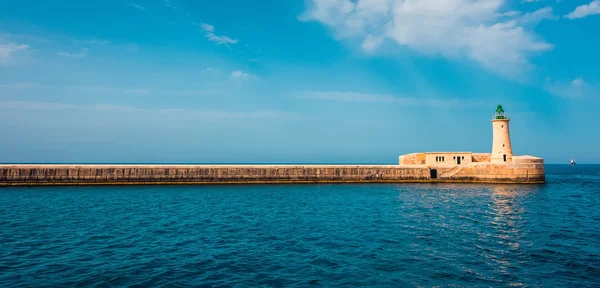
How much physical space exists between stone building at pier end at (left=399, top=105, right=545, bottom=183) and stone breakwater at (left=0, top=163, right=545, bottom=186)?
0.43 feet

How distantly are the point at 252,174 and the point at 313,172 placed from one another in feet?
31.7

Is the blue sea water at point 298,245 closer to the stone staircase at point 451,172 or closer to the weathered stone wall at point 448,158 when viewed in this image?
the stone staircase at point 451,172

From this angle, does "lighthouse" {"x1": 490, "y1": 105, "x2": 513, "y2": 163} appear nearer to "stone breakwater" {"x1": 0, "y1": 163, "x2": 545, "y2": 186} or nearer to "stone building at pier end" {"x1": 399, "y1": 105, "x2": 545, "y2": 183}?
"stone building at pier end" {"x1": 399, "y1": 105, "x2": 545, "y2": 183}

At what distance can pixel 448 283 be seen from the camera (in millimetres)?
12555

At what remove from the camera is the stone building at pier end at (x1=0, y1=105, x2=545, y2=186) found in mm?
50000

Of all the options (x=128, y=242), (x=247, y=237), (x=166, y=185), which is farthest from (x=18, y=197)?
(x=247, y=237)

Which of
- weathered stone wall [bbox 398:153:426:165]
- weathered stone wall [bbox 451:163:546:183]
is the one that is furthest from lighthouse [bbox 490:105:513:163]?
weathered stone wall [bbox 398:153:426:165]

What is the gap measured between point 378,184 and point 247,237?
38.0m

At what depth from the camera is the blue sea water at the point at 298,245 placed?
42.8ft

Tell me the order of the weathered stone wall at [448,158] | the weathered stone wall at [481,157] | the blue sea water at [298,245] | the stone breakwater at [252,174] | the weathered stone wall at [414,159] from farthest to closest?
the weathered stone wall at [414,159]
the weathered stone wall at [481,157]
the weathered stone wall at [448,158]
the stone breakwater at [252,174]
the blue sea water at [298,245]

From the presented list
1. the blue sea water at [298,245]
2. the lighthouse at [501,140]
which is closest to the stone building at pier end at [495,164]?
the lighthouse at [501,140]

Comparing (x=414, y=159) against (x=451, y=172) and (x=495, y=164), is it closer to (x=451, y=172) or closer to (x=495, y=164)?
(x=451, y=172)

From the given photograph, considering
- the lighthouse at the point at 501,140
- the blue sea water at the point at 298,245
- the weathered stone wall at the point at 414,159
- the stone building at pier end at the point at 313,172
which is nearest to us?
the blue sea water at the point at 298,245

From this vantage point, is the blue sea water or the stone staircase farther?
the stone staircase
